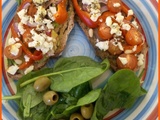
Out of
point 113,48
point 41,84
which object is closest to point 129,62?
point 113,48

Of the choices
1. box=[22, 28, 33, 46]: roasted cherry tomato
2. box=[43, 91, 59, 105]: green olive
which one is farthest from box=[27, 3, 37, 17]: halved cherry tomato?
box=[43, 91, 59, 105]: green olive

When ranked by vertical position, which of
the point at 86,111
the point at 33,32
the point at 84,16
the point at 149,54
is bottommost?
the point at 149,54

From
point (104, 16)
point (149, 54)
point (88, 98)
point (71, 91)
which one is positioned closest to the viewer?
point (88, 98)

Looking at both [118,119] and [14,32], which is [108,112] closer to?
[118,119]

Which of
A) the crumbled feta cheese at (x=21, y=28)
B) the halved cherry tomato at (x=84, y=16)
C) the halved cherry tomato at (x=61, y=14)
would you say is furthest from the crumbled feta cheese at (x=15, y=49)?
the halved cherry tomato at (x=84, y=16)

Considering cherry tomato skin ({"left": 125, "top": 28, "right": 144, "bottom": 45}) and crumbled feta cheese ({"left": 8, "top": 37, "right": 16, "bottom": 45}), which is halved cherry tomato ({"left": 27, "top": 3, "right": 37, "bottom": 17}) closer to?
crumbled feta cheese ({"left": 8, "top": 37, "right": 16, "bottom": 45})

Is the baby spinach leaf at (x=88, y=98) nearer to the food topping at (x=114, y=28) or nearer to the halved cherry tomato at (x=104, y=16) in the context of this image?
the food topping at (x=114, y=28)

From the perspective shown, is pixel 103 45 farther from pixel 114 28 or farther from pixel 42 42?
pixel 42 42
